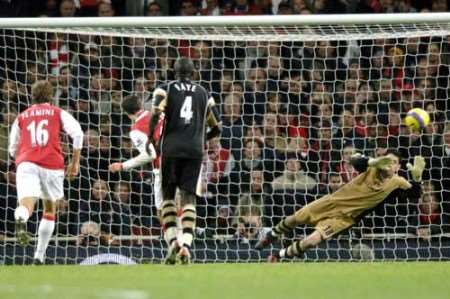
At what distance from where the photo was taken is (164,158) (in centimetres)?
1374

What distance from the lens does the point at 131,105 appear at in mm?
15539

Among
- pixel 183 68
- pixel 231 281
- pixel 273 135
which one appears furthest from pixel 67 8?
pixel 231 281

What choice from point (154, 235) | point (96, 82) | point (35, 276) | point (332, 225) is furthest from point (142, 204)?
point (35, 276)

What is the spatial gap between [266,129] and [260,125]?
17 centimetres

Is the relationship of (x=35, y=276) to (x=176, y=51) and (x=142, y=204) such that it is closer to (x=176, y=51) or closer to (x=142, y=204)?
(x=142, y=204)

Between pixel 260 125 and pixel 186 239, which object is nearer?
pixel 186 239

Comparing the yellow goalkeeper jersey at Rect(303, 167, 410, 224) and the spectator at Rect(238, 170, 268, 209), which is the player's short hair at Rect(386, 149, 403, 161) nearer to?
the yellow goalkeeper jersey at Rect(303, 167, 410, 224)

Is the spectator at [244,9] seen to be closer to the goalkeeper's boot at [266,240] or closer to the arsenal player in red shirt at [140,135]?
the arsenal player in red shirt at [140,135]

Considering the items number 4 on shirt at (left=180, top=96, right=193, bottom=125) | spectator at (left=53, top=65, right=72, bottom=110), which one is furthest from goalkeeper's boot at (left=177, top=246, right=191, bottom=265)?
spectator at (left=53, top=65, right=72, bottom=110)

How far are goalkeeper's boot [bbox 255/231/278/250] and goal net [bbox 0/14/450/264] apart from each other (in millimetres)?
954

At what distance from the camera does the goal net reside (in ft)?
53.2

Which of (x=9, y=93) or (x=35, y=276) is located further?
(x=9, y=93)

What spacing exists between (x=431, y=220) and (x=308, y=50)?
274 centimetres

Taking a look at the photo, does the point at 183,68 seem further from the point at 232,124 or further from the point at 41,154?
the point at 232,124
